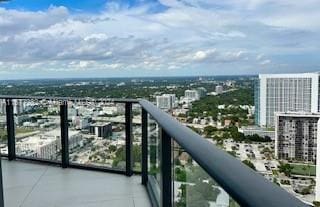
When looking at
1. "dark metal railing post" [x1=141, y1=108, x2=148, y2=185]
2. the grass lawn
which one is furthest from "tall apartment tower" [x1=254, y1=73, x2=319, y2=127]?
"dark metal railing post" [x1=141, y1=108, x2=148, y2=185]

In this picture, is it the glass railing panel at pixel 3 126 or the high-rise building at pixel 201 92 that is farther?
the glass railing panel at pixel 3 126

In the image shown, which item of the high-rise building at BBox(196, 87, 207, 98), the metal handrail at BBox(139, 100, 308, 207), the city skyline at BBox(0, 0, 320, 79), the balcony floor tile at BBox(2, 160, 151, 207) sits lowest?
the balcony floor tile at BBox(2, 160, 151, 207)

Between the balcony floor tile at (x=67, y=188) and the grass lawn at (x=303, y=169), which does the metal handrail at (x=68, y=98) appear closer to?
the balcony floor tile at (x=67, y=188)

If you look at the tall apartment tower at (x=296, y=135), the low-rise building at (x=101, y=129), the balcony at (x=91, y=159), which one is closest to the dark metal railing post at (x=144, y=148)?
the balcony at (x=91, y=159)

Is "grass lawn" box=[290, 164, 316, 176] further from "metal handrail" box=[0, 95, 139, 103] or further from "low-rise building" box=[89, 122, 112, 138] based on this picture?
"low-rise building" box=[89, 122, 112, 138]

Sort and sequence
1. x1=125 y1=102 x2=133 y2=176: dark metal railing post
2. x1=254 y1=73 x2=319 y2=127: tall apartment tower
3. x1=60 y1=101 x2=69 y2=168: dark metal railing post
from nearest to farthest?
x1=254 y1=73 x2=319 y2=127: tall apartment tower, x1=125 y1=102 x2=133 y2=176: dark metal railing post, x1=60 y1=101 x2=69 y2=168: dark metal railing post

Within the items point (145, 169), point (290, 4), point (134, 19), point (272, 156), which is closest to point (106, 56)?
point (134, 19)
